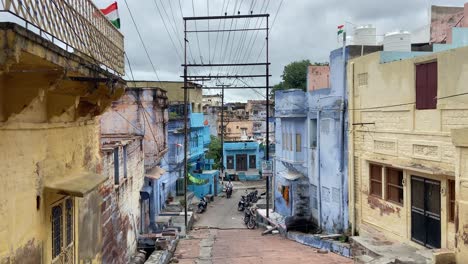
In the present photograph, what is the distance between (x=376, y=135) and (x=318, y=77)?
23.9 feet

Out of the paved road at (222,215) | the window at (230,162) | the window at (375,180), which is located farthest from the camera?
the window at (230,162)

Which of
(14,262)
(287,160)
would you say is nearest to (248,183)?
(287,160)

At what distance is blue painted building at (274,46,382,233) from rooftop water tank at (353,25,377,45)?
1.32 ft

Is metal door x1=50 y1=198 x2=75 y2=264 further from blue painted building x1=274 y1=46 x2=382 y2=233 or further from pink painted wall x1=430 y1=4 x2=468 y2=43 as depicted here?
pink painted wall x1=430 y1=4 x2=468 y2=43

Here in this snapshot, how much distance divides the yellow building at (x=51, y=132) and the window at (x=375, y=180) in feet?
29.2

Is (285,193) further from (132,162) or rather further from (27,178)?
(27,178)

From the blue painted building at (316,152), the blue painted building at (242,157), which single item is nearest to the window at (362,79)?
the blue painted building at (316,152)

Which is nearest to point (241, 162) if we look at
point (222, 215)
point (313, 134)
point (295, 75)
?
point (295, 75)

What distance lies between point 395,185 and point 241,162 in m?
36.2

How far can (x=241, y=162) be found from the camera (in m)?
49.4

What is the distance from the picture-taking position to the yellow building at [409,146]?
35.8ft

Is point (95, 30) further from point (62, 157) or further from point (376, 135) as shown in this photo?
point (376, 135)

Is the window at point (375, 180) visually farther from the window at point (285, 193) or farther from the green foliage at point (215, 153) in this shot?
the green foliage at point (215, 153)

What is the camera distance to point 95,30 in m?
7.09
